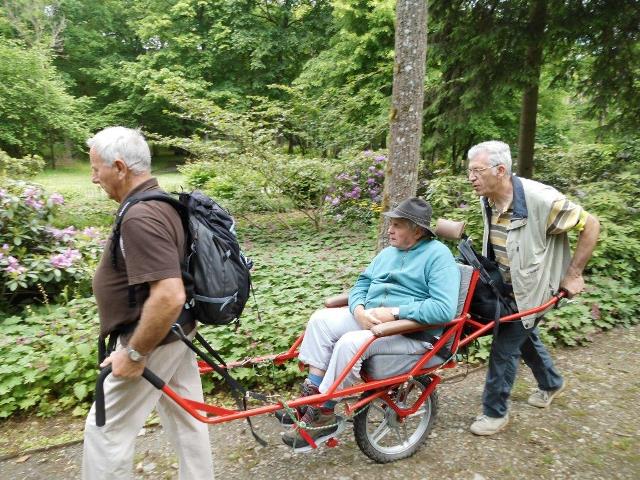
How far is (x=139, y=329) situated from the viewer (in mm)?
1867

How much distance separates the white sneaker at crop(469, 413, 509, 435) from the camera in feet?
10.5

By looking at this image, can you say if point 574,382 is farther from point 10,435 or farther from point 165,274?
point 10,435

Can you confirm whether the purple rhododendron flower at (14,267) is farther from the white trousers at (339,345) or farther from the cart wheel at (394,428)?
the cart wheel at (394,428)

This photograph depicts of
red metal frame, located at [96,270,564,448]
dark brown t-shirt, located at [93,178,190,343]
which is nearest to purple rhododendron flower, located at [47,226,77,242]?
red metal frame, located at [96,270,564,448]

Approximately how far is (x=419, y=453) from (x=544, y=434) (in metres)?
0.94

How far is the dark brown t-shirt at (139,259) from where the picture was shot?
181 centimetres

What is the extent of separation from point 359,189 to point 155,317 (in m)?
7.14

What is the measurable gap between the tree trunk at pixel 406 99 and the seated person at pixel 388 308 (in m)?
1.83

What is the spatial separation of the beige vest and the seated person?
44cm

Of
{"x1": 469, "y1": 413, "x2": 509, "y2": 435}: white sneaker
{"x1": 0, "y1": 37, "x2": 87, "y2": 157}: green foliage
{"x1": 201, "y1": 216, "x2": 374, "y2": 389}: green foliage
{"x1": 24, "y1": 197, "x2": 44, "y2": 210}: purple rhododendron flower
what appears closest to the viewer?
{"x1": 469, "y1": 413, "x2": 509, "y2": 435}: white sneaker

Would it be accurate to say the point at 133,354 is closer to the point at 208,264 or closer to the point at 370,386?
the point at 208,264

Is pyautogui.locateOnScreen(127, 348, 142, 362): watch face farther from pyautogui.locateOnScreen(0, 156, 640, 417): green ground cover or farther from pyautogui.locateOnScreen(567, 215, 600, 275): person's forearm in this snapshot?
pyautogui.locateOnScreen(567, 215, 600, 275): person's forearm

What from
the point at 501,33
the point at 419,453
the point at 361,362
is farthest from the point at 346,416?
the point at 501,33

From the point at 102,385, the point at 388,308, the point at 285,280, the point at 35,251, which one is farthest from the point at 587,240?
the point at 35,251
